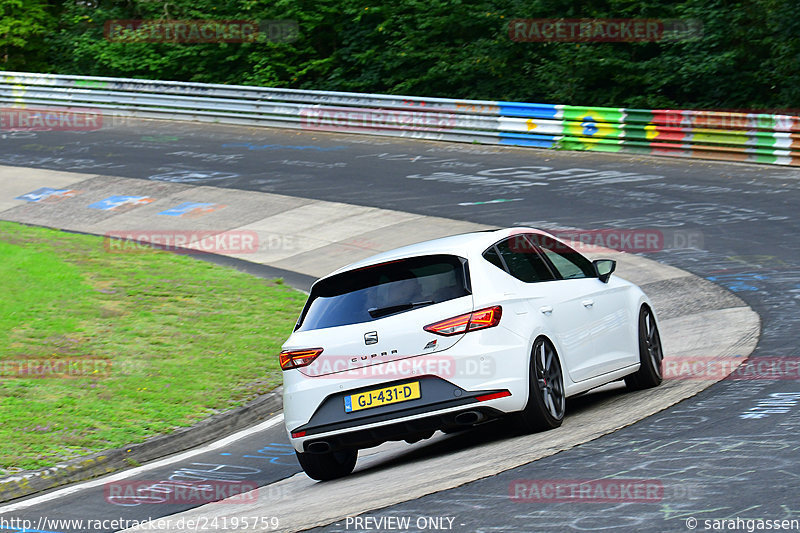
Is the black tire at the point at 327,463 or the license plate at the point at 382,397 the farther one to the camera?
the black tire at the point at 327,463

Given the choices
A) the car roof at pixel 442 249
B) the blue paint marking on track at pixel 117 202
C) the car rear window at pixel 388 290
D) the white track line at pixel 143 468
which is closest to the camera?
the car rear window at pixel 388 290

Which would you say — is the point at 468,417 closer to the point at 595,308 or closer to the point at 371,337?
the point at 371,337

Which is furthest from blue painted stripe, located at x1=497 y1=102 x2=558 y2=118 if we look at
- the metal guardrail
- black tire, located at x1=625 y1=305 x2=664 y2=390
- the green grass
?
black tire, located at x1=625 y1=305 x2=664 y2=390

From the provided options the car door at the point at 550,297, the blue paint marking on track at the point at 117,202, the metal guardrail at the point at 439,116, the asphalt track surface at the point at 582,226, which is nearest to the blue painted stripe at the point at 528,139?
the metal guardrail at the point at 439,116

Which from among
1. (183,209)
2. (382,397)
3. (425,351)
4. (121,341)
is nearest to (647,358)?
(425,351)

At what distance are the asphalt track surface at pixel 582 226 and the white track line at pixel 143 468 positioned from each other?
0.60 feet

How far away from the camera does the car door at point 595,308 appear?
8.91 m

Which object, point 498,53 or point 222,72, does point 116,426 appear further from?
point 222,72

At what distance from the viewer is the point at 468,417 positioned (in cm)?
Answer: 771

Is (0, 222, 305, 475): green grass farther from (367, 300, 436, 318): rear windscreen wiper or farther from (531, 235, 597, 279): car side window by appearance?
(531, 235, 597, 279): car side window

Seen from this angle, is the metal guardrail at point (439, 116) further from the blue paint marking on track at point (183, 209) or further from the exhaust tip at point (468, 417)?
the exhaust tip at point (468, 417)

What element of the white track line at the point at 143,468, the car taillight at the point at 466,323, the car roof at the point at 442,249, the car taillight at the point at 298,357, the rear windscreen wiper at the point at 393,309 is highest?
the car roof at the point at 442,249

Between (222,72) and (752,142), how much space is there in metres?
21.6

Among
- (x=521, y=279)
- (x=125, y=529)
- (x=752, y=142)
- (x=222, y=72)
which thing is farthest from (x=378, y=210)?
(x=222, y=72)
